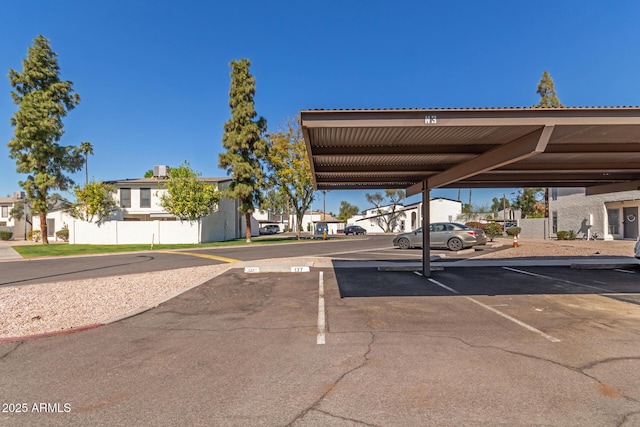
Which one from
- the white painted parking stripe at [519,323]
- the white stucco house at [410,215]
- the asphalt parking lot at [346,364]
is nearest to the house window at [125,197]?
the asphalt parking lot at [346,364]

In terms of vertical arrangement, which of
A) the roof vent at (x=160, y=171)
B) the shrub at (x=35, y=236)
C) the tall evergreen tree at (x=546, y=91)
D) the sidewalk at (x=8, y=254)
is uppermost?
→ the tall evergreen tree at (x=546, y=91)

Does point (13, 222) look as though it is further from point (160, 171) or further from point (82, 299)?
point (82, 299)

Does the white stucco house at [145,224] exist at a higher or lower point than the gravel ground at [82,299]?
higher

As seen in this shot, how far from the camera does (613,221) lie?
25969 mm

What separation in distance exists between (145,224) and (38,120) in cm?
1236

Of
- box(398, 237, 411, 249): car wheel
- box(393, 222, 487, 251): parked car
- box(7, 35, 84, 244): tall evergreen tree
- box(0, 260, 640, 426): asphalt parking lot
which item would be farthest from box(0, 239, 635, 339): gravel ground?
box(7, 35, 84, 244): tall evergreen tree

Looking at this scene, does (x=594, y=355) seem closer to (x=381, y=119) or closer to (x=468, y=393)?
(x=468, y=393)

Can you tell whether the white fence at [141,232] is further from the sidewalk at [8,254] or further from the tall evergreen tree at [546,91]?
the tall evergreen tree at [546,91]

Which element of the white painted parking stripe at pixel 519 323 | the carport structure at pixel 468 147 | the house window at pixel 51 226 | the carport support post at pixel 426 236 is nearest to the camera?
the white painted parking stripe at pixel 519 323

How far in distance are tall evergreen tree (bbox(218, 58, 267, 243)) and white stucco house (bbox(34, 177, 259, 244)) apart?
14.0 feet

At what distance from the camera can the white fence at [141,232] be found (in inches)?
1190

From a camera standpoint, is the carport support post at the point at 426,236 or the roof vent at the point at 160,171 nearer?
the carport support post at the point at 426,236

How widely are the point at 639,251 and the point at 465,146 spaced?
793cm

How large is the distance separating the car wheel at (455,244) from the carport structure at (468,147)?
760cm
